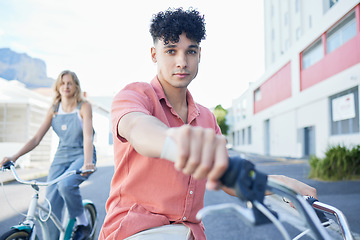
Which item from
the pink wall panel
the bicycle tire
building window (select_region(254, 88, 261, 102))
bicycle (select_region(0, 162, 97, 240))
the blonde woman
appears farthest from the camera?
building window (select_region(254, 88, 261, 102))

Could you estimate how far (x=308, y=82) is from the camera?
24625 mm

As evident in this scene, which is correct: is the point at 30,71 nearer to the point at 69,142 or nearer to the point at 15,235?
the point at 69,142

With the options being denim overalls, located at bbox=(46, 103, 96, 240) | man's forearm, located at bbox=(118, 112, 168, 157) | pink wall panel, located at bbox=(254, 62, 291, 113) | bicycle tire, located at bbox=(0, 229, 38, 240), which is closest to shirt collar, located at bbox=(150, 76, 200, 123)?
man's forearm, located at bbox=(118, 112, 168, 157)

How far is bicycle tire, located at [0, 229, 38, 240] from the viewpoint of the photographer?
2740mm

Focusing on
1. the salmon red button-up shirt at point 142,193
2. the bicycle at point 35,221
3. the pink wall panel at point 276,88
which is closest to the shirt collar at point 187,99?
the salmon red button-up shirt at point 142,193

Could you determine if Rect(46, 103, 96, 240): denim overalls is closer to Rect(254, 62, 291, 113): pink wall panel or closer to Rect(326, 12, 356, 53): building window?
Rect(326, 12, 356, 53): building window

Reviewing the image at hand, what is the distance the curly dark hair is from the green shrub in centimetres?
1068

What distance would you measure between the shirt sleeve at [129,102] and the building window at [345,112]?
57.5ft

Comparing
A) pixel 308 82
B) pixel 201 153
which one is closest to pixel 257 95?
pixel 308 82

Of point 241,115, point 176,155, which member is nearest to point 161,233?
point 176,155

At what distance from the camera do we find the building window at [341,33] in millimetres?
18047

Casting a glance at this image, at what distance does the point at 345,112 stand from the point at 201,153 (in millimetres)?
19593

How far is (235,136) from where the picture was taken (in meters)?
64.9

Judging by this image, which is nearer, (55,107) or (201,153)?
(201,153)
